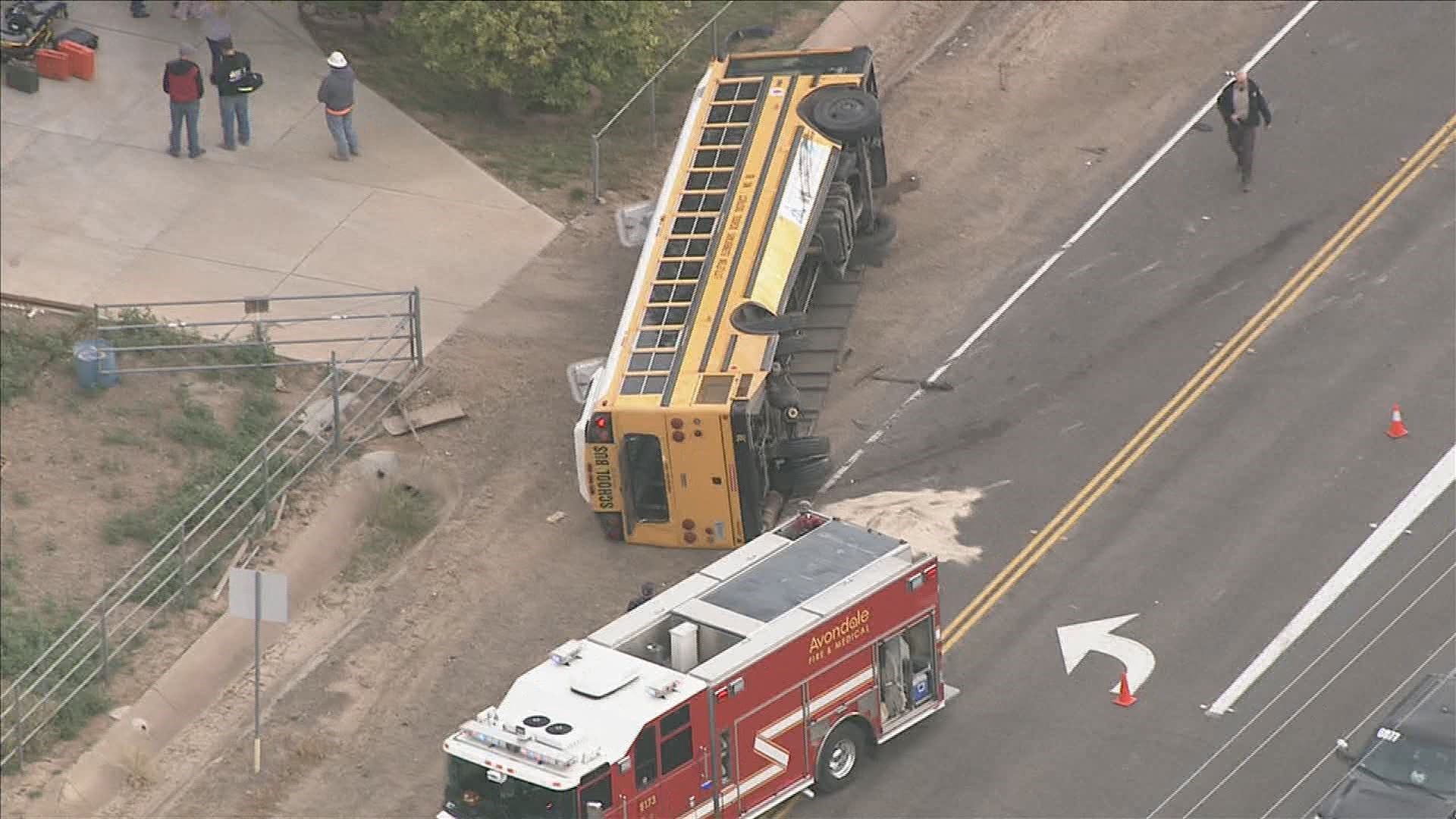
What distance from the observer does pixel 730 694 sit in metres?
32.2

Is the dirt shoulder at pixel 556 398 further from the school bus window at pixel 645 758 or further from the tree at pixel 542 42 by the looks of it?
the school bus window at pixel 645 758

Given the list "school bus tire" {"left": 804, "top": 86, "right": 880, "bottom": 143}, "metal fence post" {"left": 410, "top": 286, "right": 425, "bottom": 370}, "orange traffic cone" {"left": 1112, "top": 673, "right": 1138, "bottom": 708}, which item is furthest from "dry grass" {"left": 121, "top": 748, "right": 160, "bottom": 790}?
"school bus tire" {"left": 804, "top": 86, "right": 880, "bottom": 143}

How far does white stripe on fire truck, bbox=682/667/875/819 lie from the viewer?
32.6 m

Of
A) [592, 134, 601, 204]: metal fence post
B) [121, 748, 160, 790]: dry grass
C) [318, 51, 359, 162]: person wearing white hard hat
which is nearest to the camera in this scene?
[121, 748, 160, 790]: dry grass

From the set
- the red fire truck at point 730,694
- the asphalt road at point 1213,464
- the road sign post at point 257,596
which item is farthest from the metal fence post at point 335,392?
the red fire truck at point 730,694

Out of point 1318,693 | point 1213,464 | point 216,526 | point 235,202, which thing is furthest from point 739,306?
point 235,202

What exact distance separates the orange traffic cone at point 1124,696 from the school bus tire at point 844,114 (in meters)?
9.75

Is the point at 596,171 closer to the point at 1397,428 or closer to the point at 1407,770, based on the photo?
the point at 1397,428

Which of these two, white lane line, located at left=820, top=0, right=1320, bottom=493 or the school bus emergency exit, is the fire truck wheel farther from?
white lane line, located at left=820, top=0, right=1320, bottom=493

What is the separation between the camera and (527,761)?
30.9 metres

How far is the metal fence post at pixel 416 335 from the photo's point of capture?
41438 mm

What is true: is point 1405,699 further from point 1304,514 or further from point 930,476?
point 930,476

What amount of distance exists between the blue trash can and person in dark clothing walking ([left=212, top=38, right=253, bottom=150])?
5971 millimetres

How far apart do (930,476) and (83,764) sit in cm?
1100
